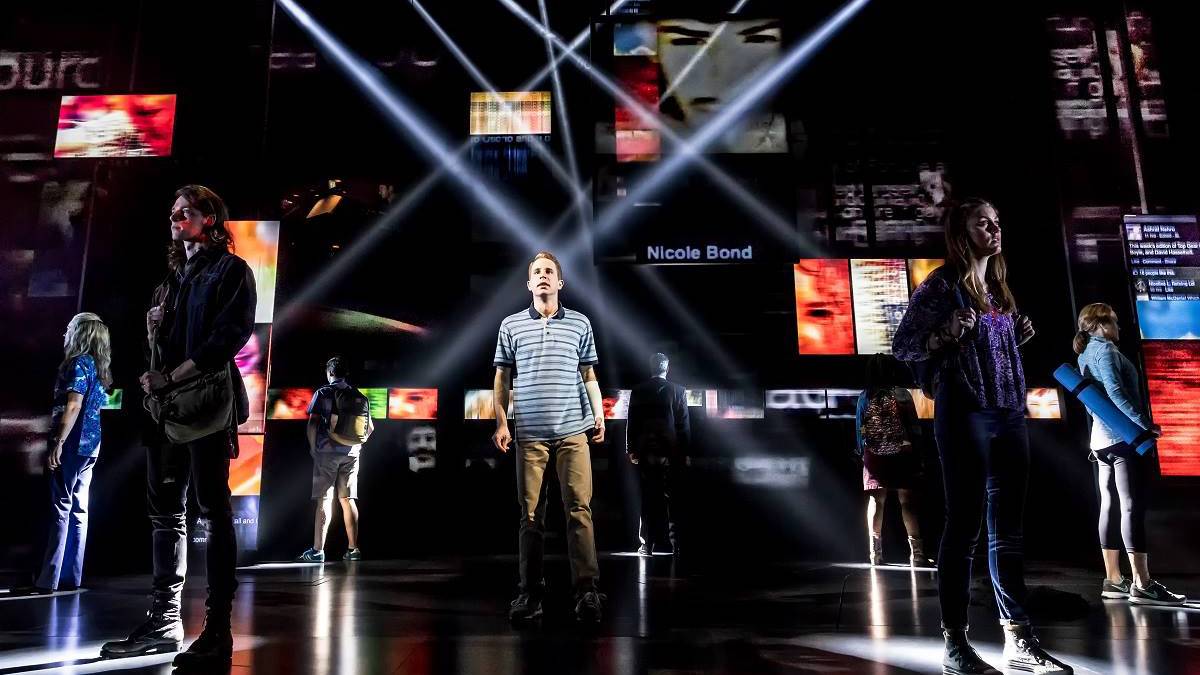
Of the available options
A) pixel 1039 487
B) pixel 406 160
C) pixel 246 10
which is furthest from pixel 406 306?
pixel 1039 487

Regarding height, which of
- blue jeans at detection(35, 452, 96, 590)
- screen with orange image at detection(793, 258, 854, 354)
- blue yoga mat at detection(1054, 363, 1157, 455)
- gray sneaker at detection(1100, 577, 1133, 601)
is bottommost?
gray sneaker at detection(1100, 577, 1133, 601)

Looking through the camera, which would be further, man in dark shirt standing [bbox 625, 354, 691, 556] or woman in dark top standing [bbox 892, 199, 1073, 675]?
man in dark shirt standing [bbox 625, 354, 691, 556]

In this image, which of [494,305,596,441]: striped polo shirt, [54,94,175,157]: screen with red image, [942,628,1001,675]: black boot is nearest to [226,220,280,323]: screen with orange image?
[54,94,175,157]: screen with red image

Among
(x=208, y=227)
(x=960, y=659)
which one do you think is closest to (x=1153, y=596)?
(x=960, y=659)

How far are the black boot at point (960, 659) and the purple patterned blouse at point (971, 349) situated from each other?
2.55 feet

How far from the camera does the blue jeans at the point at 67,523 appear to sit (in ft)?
15.5

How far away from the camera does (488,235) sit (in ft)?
25.6

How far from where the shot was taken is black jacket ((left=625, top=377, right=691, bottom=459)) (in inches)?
251

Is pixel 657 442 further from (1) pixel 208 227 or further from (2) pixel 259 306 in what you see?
(1) pixel 208 227

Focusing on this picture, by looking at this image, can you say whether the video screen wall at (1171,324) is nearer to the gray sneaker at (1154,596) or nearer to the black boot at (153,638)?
the gray sneaker at (1154,596)

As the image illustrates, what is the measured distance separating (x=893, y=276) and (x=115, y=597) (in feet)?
23.1

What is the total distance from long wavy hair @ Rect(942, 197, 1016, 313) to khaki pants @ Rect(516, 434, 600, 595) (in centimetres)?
184

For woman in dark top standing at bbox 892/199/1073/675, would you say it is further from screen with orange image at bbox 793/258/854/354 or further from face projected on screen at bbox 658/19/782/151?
screen with orange image at bbox 793/258/854/354

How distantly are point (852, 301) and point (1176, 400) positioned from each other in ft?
9.06
